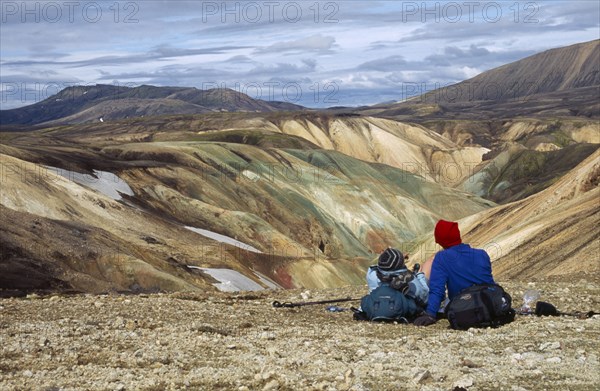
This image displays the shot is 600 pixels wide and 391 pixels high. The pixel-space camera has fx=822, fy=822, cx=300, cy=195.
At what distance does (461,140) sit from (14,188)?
139m

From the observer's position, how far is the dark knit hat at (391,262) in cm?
1188

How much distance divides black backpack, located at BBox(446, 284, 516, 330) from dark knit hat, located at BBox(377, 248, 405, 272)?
3.32 feet

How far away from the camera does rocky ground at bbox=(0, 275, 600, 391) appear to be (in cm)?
811

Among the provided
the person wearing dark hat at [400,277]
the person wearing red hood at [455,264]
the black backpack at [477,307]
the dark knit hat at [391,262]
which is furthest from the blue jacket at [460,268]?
the dark knit hat at [391,262]

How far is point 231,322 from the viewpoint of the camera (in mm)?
11977

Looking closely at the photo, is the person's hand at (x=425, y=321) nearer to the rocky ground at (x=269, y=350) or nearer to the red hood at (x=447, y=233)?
the rocky ground at (x=269, y=350)

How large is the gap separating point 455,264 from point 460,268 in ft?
0.30

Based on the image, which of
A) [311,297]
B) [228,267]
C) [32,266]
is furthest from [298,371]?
[228,267]

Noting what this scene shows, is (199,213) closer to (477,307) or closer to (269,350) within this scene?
(477,307)

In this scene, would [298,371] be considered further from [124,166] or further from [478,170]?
[478,170]

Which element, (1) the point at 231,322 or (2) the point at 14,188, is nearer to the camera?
(1) the point at 231,322

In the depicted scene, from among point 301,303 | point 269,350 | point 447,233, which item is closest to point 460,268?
point 447,233

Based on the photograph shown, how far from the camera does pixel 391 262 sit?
469 inches

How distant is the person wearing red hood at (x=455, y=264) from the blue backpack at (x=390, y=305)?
0.62 m
